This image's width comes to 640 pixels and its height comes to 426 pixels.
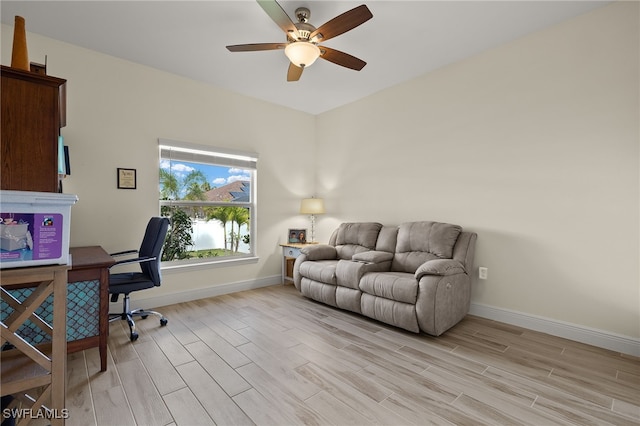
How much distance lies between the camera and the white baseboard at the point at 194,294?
10.8 feet

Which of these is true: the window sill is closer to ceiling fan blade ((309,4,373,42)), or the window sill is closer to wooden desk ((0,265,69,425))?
wooden desk ((0,265,69,425))

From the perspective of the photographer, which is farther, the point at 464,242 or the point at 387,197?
the point at 387,197

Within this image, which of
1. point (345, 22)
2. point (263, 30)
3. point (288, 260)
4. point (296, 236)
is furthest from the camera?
point (296, 236)

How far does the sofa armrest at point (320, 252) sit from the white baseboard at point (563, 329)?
1.70m

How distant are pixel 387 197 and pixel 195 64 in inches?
111

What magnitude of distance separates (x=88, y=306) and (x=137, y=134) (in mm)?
2067

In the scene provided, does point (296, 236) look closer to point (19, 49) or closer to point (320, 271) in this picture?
point (320, 271)

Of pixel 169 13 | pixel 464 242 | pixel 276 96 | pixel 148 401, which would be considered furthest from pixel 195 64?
pixel 464 242

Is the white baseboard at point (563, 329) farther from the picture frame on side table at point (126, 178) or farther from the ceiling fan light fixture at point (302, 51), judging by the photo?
the picture frame on side table at point (126, 178)

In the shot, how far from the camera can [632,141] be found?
2.34 meters

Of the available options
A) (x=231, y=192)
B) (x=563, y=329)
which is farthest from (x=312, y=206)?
(x=563, y=329)

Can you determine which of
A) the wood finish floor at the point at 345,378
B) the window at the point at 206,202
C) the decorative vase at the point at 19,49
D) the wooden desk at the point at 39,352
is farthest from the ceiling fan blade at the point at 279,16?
the wood finish floor at the point at 345,378

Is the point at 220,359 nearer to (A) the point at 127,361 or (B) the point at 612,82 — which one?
(A) the point at 127,361

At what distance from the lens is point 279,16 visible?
2.11 m
